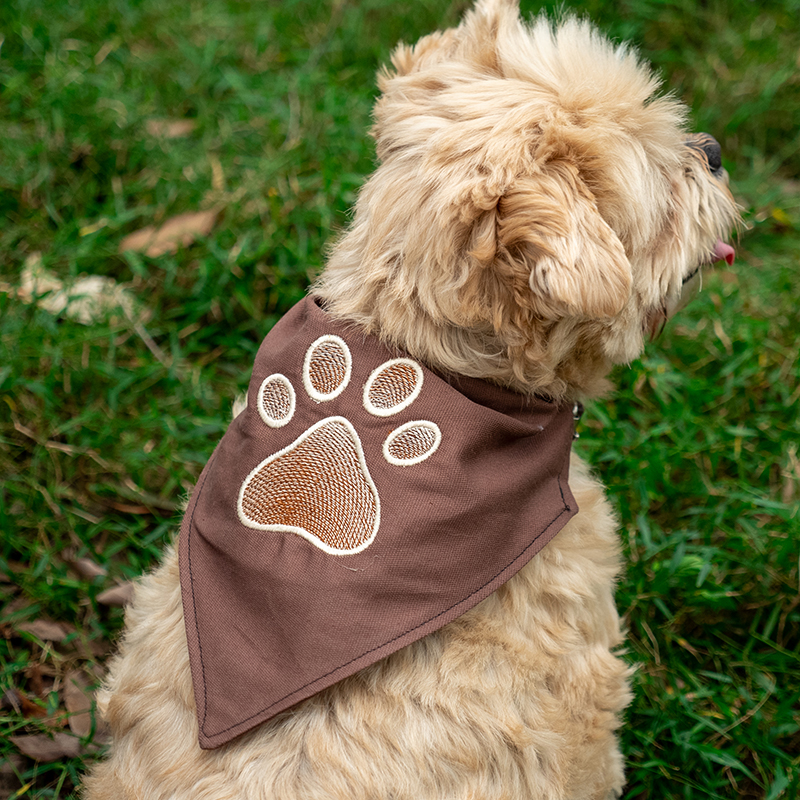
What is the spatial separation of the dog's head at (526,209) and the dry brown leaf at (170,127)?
2.53 m

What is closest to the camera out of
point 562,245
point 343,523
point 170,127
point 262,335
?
point 562,245

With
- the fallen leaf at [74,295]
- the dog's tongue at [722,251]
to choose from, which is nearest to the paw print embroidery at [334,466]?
the dog's tongue at [722,251]

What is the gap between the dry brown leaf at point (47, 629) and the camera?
315 centimetres

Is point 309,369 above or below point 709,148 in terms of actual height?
below

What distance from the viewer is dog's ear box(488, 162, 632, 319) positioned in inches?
70.2

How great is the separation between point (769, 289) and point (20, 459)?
3842mm

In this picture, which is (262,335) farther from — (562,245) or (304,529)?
(562,245)

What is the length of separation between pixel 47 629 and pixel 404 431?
6.79 feet

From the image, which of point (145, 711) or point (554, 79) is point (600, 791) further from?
point (554, 79)

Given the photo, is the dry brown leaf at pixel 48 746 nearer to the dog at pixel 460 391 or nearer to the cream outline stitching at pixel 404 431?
the dog at pixel 460 391

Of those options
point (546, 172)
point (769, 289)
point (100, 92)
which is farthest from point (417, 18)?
point (546, 172)

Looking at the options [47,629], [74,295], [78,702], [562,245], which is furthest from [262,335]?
[562,245]

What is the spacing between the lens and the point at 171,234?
4.13 m

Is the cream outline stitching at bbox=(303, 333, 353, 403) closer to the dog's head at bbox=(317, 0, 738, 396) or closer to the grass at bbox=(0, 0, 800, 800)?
the dog's head at bbox=(317, 0, 738, 396)
